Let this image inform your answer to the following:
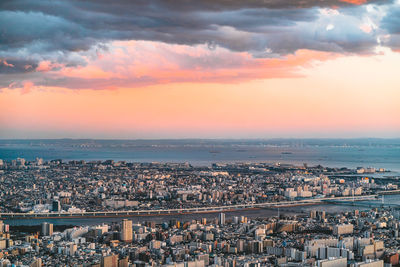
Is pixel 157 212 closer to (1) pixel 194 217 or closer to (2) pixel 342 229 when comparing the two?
(1) pixel 194 217

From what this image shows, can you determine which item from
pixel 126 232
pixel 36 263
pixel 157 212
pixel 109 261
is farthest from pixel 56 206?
pixel 109 261

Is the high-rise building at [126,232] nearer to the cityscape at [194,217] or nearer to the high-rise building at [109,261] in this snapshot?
the cityscape at [194,217]

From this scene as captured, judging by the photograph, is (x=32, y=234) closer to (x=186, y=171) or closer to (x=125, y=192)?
(x=125, y=192)

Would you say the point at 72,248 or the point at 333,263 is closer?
the point at 333,263

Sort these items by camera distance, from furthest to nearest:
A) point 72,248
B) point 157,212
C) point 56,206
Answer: point 157,212 < point 56,206 < point 72,248

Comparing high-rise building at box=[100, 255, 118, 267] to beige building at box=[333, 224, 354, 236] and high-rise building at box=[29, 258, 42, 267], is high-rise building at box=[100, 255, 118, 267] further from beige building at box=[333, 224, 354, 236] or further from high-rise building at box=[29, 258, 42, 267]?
beige building at box=[333, 224, 354, 236]

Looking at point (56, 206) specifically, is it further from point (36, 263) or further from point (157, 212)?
point (36, 263)

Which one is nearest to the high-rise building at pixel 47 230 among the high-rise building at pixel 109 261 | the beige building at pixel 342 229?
the high-rise building at pixel 109 261

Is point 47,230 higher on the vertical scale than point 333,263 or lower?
lower

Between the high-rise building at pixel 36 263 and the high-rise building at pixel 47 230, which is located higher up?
the high-rise building at pixel 36 263

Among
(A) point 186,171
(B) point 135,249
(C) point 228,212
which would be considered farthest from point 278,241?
(A) point 186,171

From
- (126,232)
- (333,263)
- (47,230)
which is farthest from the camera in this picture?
(47,230)

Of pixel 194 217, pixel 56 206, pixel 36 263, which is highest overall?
pixel 36 263
